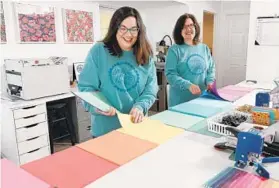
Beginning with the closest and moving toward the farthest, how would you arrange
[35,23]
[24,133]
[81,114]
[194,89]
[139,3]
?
[194,89] → [24,133] → [35,23] → [81,114] → [139,3]

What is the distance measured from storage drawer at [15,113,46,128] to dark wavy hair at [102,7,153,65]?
5.09ft

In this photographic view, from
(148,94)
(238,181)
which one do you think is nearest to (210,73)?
(148,94)

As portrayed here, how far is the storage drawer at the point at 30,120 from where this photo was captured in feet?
8.30

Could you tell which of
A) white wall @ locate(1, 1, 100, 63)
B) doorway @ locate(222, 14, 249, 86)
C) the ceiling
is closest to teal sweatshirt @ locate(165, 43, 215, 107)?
white wall @ locate(1, 1, 100, 63)

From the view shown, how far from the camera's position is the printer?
2590 mm

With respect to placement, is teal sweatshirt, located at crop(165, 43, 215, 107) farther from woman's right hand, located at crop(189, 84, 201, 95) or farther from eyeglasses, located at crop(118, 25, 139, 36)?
eyeglasses, located at crop(118, 25, 139, 36)

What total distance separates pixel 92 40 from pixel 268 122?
10.2ft

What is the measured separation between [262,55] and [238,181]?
2.95m

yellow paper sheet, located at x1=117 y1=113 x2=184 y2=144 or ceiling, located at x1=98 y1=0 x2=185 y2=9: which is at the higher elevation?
ceiling, located at x1=98 y1=0 x2=185 y2=9

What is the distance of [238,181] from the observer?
30.9 inches

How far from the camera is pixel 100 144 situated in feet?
3.73

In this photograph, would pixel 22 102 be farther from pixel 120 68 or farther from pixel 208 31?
pixel 208 31

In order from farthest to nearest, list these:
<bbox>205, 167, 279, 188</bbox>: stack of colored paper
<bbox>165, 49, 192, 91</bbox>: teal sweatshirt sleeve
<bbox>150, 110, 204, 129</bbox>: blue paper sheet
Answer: <bbox>165, 49, 192, 91</bbox>: teal sweatshirt sleeve < <bbox>150, 110, 204, 129</bbox>: blue paper sheet < <bbox>205, 167, 279, 188</bbox>: stack of colored paper

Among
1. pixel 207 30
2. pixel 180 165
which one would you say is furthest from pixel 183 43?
pixel 207 30
